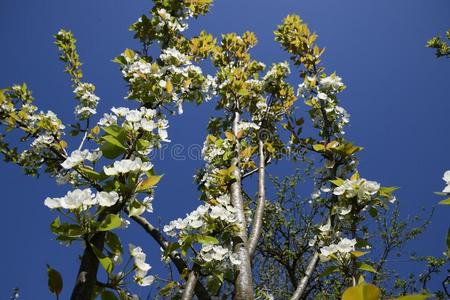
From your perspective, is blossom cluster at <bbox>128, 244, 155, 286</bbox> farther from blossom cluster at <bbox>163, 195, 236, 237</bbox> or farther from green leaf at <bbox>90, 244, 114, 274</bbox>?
blossom cluster at <bbox>163, 195, 236, 237</bbox>

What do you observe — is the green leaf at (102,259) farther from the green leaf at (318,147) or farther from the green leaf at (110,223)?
the green leaf at (318,147)

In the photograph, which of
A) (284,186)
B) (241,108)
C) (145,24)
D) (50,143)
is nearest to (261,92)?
(241,108)

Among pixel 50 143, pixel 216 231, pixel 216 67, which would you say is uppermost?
pixel 216 67

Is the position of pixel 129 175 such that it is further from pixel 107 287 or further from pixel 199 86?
pixel 199 86

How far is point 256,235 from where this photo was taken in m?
2.80

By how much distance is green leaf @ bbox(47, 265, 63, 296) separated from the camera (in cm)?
125

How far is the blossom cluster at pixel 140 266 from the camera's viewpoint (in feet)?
5.34

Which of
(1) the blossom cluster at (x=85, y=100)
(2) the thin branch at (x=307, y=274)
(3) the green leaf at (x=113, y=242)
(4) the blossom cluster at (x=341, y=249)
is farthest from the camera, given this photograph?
(1) the blossom cluster at (x=85, y=100)

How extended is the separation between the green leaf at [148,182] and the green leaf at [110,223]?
23 cm

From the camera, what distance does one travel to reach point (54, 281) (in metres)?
1.27

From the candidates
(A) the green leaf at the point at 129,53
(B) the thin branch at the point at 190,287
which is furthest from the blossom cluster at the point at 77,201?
(A) the green leaf at the point at 129,53

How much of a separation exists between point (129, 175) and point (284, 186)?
10.2 metres

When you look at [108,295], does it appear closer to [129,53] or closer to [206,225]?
[206,225]

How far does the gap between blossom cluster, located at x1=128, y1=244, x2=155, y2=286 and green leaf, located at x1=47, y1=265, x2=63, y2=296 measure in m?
0.40
